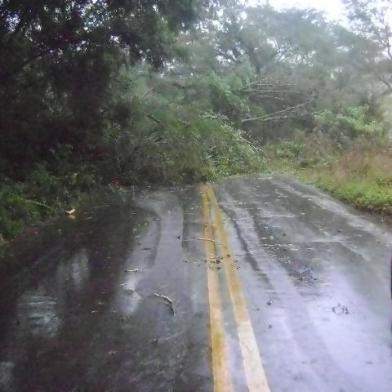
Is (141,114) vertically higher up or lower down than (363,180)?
higher up

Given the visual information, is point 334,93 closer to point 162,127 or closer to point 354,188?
point 162,127

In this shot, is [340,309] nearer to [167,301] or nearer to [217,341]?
[217,341]

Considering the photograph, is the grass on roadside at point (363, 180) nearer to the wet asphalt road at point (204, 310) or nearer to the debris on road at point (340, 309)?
the wet asphalt road at point (204, 310)

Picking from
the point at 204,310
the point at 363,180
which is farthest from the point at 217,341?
the point at 363,180

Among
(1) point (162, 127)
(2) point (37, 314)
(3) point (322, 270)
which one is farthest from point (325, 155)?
(2) point (37, 314)

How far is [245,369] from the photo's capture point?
421 centimetres

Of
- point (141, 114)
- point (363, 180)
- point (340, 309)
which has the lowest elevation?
point (340, 309)

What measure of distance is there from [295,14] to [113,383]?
3987 cm

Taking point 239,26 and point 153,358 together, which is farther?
point 239,26

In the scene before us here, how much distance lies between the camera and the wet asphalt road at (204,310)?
4199 mm

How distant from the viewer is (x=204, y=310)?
5.70m

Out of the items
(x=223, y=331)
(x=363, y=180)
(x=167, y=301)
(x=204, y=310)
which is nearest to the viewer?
(x=223, y=331)

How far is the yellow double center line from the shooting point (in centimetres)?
404

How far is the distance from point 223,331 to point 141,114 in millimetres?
14965
